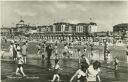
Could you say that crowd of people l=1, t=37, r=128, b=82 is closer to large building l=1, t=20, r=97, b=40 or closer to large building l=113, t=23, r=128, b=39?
large building l=1, t=20, r=97, b=40

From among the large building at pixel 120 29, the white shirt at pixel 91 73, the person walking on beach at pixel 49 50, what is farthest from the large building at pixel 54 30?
the white shirt at pixel 91 73

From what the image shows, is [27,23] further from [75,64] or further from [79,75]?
[79,75]

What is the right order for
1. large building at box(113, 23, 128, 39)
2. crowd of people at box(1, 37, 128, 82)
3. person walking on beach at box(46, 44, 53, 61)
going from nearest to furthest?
crowd of people at box(1, 37, 128, 82) < large building at box(113, 23, 128, 39) < person walking on beach at box(46, 44, 53, 61)

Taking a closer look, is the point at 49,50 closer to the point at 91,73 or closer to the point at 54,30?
the point at 54,30

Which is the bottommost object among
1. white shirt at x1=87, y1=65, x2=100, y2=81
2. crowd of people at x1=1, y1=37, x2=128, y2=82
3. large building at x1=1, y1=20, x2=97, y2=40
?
white shirt at x1=87, y1=65, x2=100, y2=81

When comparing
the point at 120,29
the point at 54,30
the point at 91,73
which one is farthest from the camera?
the point at 54,30

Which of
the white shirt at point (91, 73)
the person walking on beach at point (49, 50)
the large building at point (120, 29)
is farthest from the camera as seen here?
the person walking on beach at point (49, 50)

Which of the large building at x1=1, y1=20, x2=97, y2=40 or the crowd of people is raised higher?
the large building at x1=1, y1=20, x2=97, y2=40

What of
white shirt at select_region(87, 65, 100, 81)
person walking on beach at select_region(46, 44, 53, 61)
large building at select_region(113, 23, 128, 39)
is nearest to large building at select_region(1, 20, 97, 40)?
person walking on beach at select_region(46, 44, 53, 61)

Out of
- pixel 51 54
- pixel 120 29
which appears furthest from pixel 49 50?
pixel 120 29

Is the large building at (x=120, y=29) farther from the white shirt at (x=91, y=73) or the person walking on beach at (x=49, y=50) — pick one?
the white shirt at (x=91, y=73)

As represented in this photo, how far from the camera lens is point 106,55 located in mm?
4566

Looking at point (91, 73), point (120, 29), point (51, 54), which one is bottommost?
point (91, 73)

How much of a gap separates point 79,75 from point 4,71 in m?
1.15
